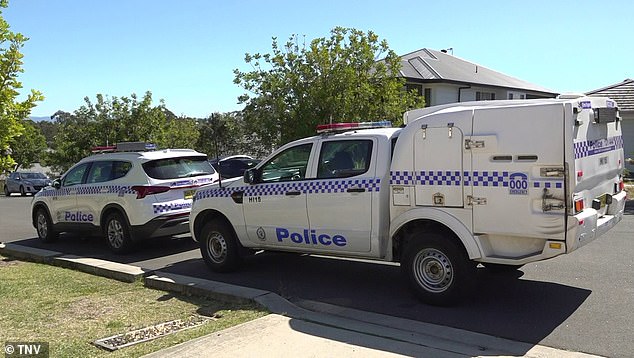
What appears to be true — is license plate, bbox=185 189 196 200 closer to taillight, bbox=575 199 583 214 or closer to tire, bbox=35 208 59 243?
tire, bbox=35 208 59 243

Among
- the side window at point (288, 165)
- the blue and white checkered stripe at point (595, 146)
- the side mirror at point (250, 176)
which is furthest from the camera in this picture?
the side mirror at point (250, 176)

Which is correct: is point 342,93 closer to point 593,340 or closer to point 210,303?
point 210,303

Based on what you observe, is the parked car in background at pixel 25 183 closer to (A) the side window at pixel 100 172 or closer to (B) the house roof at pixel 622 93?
(A) the side window at pixel 100 172

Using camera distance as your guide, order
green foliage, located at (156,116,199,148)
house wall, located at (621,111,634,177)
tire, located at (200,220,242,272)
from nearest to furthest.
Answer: tire, located at (200,220,242,272)
house wall, located at (621,111,634,177)
green foliage, located at (156,116,199,148)

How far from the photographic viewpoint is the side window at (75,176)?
1097 cm

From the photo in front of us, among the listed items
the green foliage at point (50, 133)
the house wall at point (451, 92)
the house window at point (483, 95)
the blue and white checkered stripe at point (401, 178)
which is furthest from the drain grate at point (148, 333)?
the green foliage at point (50, 133)

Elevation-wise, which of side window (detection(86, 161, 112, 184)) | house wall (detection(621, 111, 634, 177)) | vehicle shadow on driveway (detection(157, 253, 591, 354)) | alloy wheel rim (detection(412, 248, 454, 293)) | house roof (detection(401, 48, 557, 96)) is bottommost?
vehicle shadow on driveway (detection(157, 253, 591, 354))

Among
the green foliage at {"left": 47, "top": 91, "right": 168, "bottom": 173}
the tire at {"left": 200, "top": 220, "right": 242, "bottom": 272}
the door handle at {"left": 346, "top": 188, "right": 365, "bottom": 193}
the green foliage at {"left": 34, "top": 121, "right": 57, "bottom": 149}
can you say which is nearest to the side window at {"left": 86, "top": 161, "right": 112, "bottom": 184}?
the tire at {"left": 200, "top": 220, "right": 242, "bottom": 272}

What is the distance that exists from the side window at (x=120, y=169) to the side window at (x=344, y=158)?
4.42 meters

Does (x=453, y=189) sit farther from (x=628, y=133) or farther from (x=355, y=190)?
(x=628, y=133)

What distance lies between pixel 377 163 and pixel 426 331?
2069 mm

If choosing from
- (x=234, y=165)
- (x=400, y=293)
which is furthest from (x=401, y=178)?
(x=234, y=165)

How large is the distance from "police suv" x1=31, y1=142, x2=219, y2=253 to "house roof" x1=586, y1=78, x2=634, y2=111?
23.4 m

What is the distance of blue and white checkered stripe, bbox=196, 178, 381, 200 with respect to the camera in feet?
21.4
